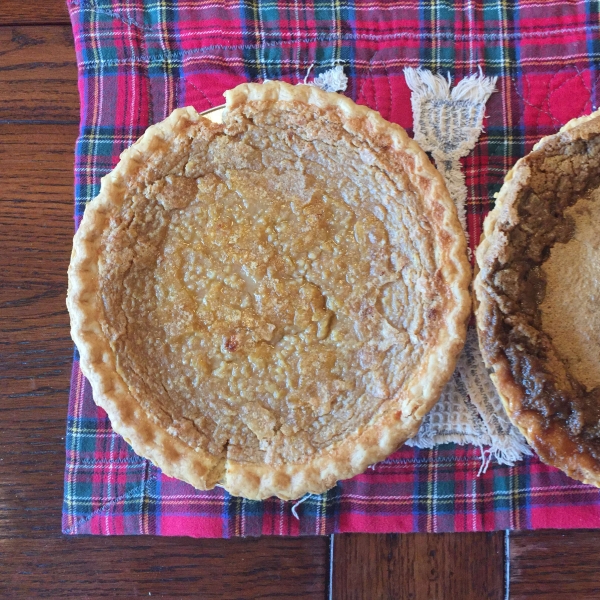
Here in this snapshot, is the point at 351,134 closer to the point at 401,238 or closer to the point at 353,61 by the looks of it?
the point at 401,238

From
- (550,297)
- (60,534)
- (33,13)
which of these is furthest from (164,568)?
(33,13)

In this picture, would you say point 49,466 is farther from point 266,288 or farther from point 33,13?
point 33,13

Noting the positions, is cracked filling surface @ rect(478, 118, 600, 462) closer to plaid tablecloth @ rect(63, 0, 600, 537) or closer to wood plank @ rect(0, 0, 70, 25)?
plaid tablecloth @ rect(63, 0, 600, 537)

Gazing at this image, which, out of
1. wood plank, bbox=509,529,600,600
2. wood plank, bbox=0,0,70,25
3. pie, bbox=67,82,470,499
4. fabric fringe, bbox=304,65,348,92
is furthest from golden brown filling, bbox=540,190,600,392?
wood plank, bbox=0,0,70,25

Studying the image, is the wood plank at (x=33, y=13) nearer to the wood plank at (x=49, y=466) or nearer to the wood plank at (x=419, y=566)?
the wood plank at (x=49, y=466)

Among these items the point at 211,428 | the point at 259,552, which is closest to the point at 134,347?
the point at 211,428

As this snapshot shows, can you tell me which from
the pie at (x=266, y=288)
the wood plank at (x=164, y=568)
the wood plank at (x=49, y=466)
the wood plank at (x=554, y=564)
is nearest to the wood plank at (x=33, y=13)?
the wood plank at (x=49, y=466)
